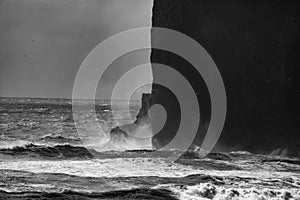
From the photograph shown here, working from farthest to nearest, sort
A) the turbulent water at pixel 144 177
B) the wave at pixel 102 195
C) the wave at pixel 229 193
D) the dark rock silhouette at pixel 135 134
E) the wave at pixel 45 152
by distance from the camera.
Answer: the dark rock silhouette at pixel 135 134 < the wave at pixel 45 152 < the turbulent water at pixel 144 177 < the wave at pixel 229 193 < the wave at pixel 102 195

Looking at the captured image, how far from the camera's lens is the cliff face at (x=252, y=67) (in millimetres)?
24703

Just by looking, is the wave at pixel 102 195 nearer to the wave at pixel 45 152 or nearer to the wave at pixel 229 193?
the wave at pixel 229 193

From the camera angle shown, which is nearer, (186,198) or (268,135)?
(186,198)

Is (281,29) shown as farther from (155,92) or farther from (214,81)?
(155,92)

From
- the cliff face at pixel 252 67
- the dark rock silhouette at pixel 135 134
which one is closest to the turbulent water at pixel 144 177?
the cliff face at pixel 252 67

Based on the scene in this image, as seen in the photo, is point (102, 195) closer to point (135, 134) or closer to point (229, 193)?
point (229, 193)

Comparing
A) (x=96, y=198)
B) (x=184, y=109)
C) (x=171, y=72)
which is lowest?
(x=96, y=198)

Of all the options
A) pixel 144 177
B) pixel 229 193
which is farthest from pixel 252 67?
pixel 229 193

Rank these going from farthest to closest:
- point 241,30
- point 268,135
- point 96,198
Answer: point 241,30
point 268,135
point 96,198

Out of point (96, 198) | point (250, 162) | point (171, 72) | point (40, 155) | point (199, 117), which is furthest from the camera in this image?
point (171, 72)

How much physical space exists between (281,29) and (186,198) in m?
16.0

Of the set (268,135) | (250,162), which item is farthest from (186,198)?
(268,135)

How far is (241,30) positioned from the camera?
27.0 m

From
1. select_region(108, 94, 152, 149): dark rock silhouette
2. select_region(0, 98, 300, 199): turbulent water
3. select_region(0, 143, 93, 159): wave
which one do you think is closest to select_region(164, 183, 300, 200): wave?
select_region(0, 98, 300, 199): turbulent water
